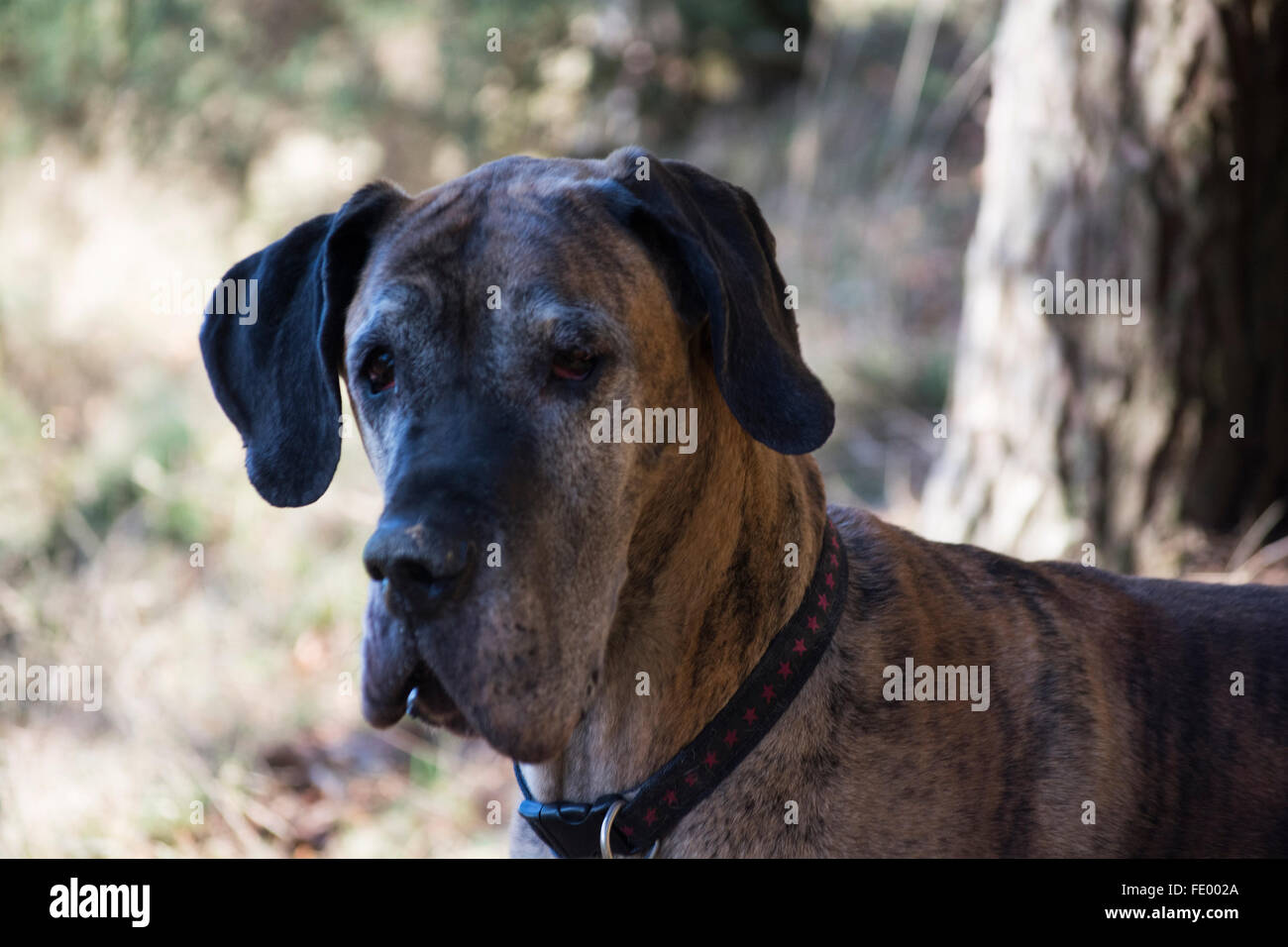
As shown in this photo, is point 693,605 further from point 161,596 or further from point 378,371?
point 161,596

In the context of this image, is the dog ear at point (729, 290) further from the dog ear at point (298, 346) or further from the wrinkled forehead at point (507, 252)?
the dog ear at point (298, 346)

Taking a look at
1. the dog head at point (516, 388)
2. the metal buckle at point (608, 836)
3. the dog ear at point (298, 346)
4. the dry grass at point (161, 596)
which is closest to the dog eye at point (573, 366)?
the dog head at point (516, 388)

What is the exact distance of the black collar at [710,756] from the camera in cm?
243

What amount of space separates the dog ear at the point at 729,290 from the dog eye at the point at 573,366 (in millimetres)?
258

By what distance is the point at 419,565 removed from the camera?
78.7 inches

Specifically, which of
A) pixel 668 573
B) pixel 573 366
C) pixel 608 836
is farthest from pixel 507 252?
pixel 608 836

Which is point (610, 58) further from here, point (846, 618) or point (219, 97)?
point (846, 618)

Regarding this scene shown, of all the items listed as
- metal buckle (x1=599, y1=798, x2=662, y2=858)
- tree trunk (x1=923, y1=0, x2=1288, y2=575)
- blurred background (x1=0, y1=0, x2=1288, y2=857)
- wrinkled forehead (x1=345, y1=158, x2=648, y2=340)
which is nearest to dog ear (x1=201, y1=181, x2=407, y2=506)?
wrinkled forehead (x1=345, y1=158, x2=648, y2=340)

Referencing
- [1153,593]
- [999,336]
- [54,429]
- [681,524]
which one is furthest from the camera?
[54,429]

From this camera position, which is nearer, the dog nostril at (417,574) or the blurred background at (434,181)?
the dog nostril at (417,574)

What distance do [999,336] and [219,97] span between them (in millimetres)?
7327

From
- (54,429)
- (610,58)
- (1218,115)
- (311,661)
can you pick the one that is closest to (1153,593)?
(1218,115)

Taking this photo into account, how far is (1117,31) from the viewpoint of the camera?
4258 mm

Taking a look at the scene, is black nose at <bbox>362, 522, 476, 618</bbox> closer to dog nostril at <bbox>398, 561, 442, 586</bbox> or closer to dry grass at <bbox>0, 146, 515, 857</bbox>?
dog nostril at <bbox>398, 561, 442, 586</bbox>
